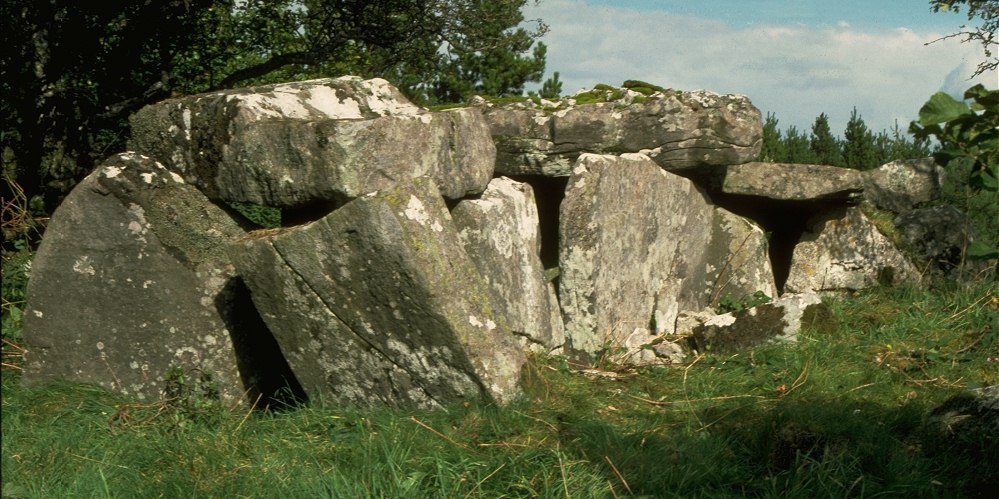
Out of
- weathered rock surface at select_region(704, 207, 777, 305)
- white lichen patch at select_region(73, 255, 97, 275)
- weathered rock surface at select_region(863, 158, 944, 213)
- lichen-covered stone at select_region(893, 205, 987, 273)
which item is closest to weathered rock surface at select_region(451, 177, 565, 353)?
weathered rock surface at select_region(704, 207, 777, 305)

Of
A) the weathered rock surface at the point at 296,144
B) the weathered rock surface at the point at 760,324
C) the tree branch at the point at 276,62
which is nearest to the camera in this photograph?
the weathered rock surface at the point at 296,144

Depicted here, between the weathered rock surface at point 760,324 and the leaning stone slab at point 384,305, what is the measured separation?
2.16 m

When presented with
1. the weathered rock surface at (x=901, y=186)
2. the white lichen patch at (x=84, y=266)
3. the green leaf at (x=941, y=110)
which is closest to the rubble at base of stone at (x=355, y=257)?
the white lichen patch at (x=84, y=266)

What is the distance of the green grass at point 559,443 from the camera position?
449 centimetres

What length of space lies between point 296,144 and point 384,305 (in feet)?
3.33

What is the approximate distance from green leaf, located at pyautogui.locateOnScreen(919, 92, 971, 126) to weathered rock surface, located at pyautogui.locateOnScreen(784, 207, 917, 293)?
6652mm

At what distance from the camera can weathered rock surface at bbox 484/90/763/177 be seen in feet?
27.0

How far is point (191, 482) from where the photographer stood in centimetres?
446

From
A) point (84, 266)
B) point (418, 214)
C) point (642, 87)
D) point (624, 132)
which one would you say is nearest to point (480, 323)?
point (418, 214)

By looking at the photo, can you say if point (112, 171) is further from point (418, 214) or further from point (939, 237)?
point (939, 237)

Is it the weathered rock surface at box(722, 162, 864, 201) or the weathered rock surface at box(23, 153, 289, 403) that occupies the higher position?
the weathered rock surface at box(722, 162, 864, 201)

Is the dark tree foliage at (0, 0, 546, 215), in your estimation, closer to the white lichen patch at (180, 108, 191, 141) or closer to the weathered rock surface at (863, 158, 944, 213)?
the white lichen patch at (180, 108, 191, 141)

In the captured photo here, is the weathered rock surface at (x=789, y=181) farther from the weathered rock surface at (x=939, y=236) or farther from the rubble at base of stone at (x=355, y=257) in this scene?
the rubble at base of stone at (x=355, y=257)

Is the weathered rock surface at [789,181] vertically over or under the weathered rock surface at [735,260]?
over
